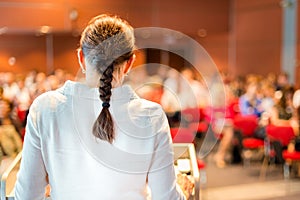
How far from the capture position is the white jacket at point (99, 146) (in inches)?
45.3

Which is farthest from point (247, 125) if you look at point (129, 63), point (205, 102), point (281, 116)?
point (129, 63)

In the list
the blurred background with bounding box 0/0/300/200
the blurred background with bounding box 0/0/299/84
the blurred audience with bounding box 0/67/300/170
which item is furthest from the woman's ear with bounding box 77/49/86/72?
the blurred background with bounding box 0/0/299/84

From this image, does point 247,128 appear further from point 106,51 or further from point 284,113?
point 106,51

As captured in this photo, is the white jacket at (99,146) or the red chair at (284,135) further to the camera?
the red chair at (284,135)

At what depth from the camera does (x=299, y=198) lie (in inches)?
203

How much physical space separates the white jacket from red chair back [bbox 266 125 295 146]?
4.63 meters

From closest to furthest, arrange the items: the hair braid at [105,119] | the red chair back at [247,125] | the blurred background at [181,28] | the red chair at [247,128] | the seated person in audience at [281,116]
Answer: the hair braid at [105,119] → the seated person in audience at [281,116] → the red chair at [247,128] → the red chair back at [247,125] → the blurred background at [181,28]

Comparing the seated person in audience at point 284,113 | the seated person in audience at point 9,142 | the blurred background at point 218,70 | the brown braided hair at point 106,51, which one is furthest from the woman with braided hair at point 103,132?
the seated person in audience at point 284,113

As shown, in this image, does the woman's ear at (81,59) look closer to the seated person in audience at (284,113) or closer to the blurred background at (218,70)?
the blurred background at (218,70)

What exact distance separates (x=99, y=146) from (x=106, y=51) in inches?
9.6

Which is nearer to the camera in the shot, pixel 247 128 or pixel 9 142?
pixel 9 142

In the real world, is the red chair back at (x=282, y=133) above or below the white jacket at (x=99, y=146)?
below

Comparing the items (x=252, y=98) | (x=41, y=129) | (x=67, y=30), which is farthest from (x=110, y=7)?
(x=41, y=129)

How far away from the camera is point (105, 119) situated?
115cm
